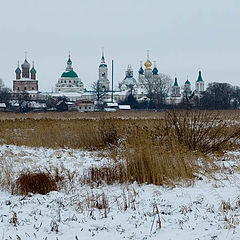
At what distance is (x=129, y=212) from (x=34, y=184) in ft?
7.22

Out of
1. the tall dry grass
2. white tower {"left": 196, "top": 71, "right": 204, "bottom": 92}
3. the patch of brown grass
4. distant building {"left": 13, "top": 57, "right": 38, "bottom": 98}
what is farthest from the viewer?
white tower {"left": 196, "top": 71, "right": 204, "bottom": 92}

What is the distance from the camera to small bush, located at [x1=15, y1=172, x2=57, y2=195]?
7.35 metres

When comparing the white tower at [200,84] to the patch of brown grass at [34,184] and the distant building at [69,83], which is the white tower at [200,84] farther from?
the patch of brown grass at [34,184]

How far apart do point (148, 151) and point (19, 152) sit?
515cm

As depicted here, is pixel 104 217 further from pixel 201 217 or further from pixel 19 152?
pixel 19 152

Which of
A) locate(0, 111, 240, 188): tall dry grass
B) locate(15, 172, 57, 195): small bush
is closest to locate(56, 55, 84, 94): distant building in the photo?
locate(0, 111, 240, 188): tall dry grass

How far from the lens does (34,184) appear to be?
7.47 m

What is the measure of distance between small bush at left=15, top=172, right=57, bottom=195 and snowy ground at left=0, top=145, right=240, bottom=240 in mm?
234

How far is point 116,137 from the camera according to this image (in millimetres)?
13023

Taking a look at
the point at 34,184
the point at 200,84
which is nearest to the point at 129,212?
the point at 34,184

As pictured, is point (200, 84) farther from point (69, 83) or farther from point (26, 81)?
point (26, 81)

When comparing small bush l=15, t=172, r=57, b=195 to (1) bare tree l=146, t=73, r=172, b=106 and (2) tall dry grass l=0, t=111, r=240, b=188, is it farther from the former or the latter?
(1) bare tree l=146, t=73, r=172, b=106

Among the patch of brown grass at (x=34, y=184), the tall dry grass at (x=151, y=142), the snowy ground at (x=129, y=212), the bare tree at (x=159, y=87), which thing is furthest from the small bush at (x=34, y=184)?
the bare tree at (x=159, y=87)

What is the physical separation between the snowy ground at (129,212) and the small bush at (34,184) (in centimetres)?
23
